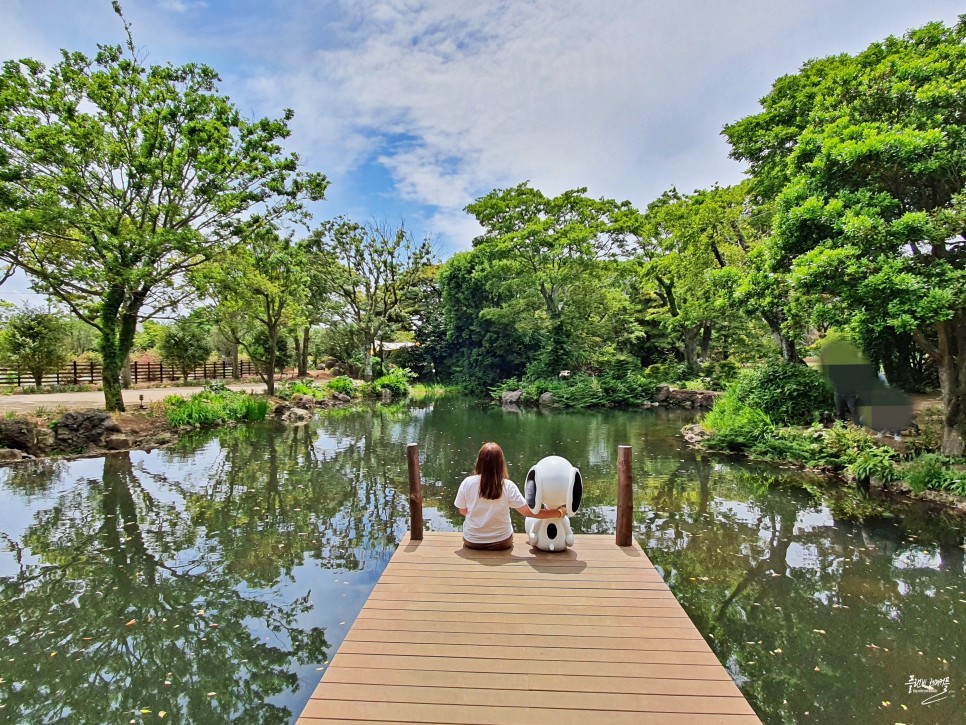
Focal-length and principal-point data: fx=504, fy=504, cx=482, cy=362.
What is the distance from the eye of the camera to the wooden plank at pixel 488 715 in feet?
7.52

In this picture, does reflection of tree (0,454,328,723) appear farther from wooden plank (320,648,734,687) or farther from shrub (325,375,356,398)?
shrub (325,375,356,398)

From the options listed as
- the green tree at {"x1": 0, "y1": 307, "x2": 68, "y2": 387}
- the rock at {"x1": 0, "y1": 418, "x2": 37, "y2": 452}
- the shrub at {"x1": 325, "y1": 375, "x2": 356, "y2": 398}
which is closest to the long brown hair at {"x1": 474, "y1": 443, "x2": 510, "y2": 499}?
the rock at {"x1": 0, "y1": 418, "x2": 37, "y2": 452}

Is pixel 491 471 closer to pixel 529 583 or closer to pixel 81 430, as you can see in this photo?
pixel 529 583

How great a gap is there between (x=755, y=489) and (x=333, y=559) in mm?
6519

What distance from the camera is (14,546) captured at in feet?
19.3

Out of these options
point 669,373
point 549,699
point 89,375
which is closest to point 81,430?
point 549,699

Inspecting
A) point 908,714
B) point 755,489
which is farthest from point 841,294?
point 908,714

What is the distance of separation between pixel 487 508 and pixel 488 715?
2043 mm

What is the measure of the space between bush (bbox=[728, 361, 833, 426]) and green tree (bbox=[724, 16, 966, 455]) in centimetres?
236

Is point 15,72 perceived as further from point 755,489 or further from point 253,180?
point 755,489

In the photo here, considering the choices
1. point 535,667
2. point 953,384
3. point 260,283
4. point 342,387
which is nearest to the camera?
point 535,667

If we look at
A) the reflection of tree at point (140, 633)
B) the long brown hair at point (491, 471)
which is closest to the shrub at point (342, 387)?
the reflection of tree at point (140, 633)

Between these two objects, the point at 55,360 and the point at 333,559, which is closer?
the point at 333,559

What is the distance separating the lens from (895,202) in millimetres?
7195
